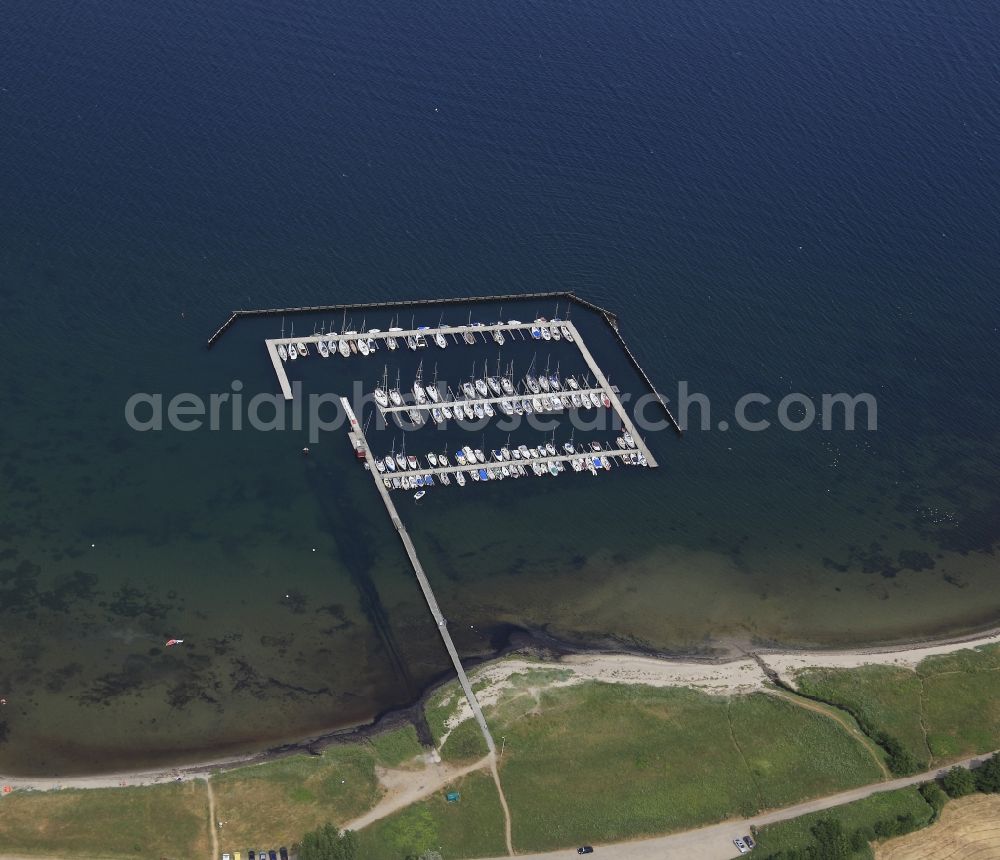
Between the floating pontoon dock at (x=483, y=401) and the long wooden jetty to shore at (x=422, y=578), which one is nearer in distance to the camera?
the long wooden jetty to shore at (x=422, y=578)

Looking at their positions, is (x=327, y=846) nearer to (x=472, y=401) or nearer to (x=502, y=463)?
(x=502, y=463)

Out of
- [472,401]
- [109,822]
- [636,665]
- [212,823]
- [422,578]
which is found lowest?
[212,823]

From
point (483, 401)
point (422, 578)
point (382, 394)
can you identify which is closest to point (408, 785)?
point (422, 578)

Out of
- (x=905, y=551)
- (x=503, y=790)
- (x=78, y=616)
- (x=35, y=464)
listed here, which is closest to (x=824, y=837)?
(x=503, y=790)

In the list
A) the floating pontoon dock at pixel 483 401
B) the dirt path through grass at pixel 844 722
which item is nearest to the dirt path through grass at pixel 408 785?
the dirt path through grass at pixel 844 722

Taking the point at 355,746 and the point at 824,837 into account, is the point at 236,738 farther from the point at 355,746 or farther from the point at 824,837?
the point at 824,837

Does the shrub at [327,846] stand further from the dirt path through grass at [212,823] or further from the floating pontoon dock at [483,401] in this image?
the floating pontoon dock at [483,401]
